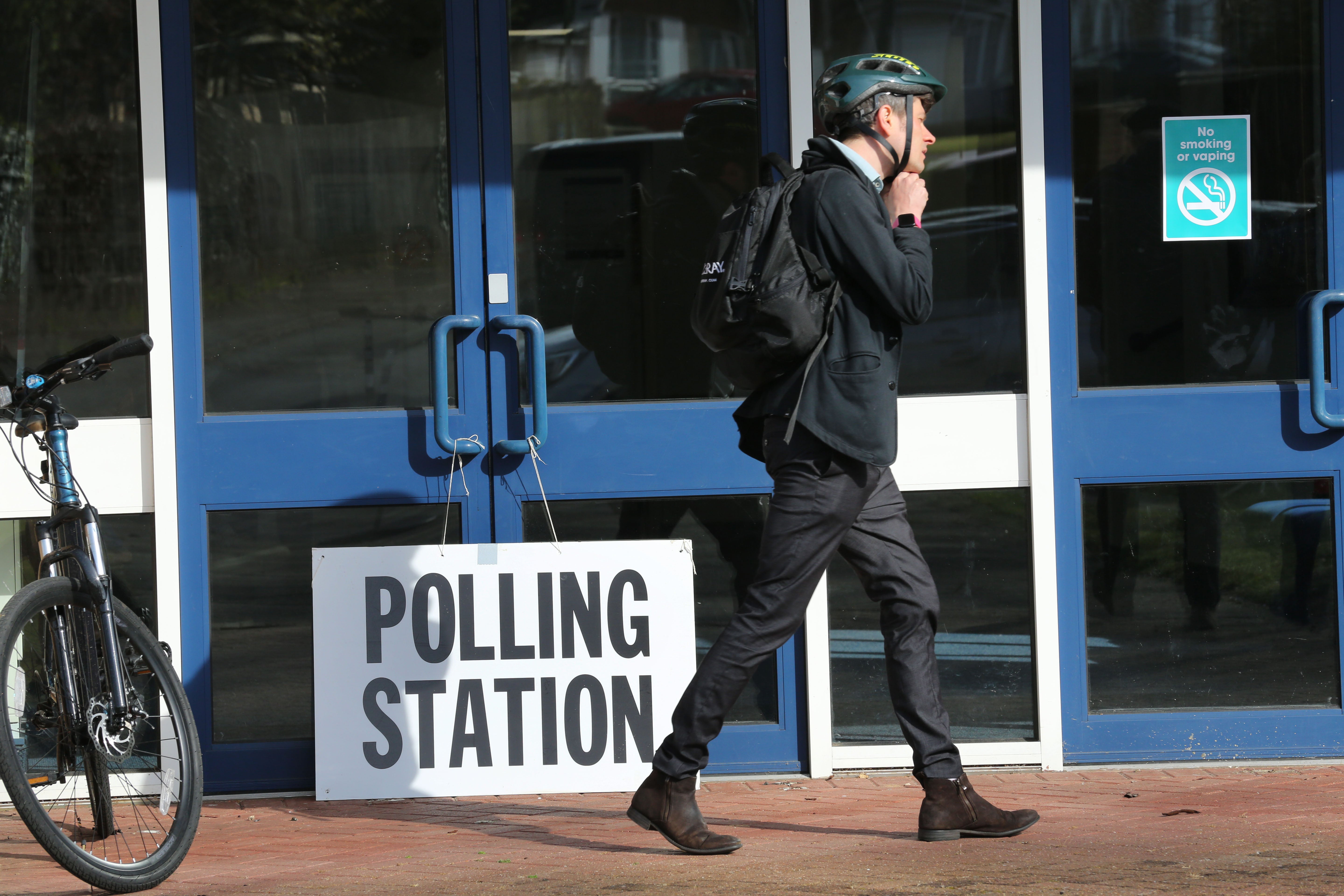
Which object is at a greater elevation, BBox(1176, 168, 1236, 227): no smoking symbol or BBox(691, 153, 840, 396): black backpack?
BBox(1176, 168, 1236, 227): no smoking symbol

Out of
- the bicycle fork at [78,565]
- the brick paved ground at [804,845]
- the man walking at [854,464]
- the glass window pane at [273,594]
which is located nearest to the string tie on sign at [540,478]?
the glass window pane at [273,594]

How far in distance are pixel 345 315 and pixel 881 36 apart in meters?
1.87

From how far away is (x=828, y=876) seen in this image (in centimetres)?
309

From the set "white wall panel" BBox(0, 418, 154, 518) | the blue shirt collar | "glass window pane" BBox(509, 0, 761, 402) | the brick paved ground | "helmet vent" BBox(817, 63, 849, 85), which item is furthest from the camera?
"glass window pane" BBox(509, 0, 761, 402)

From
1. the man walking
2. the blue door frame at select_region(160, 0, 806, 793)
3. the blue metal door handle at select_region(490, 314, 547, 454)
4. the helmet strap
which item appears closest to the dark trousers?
the man walking

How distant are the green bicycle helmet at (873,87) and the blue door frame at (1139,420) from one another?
40.1 inches

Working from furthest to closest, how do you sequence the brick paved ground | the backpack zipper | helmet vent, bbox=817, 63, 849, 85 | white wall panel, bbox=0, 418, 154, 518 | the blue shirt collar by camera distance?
white wall panel, bbox=0, 418, 154, 518 → helmet vent, bbox=817, 63, 849, 85 → the blue shirt collar → the backpack zipper → the brick paved ground

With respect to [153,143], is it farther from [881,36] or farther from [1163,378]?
[1163,378]

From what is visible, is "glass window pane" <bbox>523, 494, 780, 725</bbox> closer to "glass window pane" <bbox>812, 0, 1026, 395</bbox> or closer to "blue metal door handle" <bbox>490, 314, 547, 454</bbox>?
"blue metal door handle" <bbox>490, 314, 547, 454</bbox>

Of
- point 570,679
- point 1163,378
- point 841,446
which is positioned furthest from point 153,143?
point 1163,378

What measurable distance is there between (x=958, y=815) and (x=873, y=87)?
5.78 ft

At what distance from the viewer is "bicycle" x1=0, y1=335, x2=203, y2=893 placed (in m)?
3.21

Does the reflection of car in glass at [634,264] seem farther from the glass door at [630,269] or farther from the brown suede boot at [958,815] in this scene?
the brown suede boot at [958,815]

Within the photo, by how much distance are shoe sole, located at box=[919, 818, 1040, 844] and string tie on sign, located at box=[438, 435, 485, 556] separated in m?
1.66
